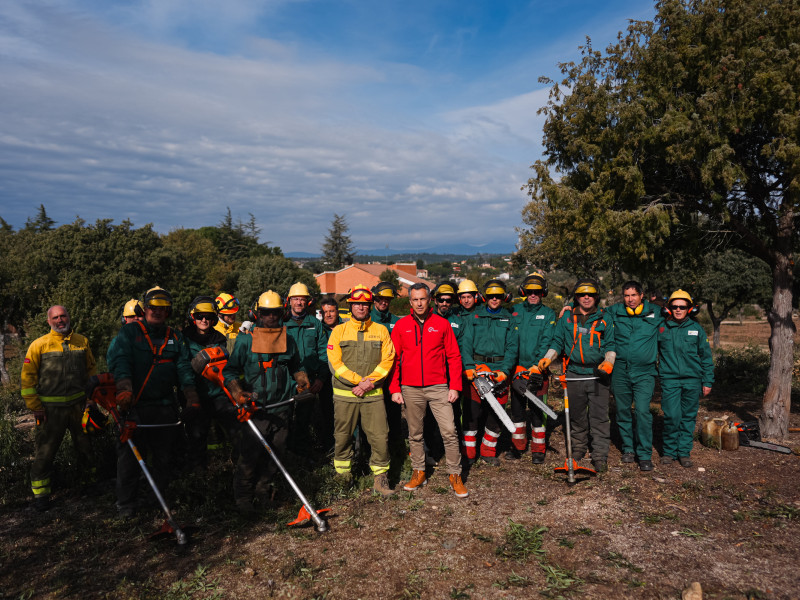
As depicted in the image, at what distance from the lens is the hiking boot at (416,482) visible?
19.1 feet

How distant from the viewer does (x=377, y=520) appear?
5.10 metres

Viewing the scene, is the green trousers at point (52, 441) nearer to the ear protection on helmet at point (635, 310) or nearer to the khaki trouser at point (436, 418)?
the khaki trouser at point (436, 418)

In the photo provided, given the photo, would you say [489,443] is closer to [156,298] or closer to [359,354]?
[359,354]

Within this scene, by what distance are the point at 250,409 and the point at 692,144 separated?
20.9 ft

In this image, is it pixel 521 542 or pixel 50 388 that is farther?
pixel 50 388

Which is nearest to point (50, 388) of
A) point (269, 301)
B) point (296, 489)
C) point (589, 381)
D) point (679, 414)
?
point (269, 301)

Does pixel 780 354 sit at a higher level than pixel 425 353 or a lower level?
lower

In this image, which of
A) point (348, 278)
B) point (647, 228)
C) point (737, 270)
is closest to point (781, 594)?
point (647, 228)

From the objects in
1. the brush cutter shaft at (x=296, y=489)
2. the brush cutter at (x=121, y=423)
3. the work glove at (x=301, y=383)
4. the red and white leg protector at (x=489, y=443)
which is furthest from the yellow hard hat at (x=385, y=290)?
the brush cutter at (x=121, y=423)

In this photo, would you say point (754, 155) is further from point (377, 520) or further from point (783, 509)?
point (377, 520)

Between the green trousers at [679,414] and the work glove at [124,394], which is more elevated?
the work glove at [124,394]

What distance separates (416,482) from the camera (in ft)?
19.3

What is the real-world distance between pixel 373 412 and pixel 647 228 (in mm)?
4642

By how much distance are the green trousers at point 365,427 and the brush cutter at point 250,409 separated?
1.66ft
